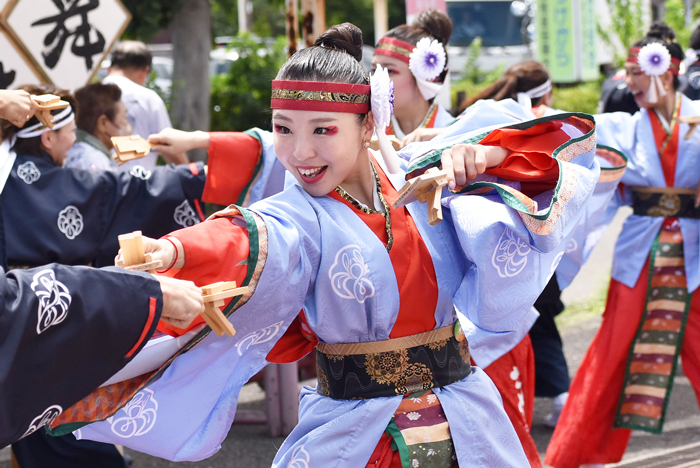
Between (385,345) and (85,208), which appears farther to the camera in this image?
(85,208)

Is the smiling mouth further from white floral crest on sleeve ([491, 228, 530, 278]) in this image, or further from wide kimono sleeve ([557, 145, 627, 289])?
wide kimono sleeve ([557, 145, 627, 289])

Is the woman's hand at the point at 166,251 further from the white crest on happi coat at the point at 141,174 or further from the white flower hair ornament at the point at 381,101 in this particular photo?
the white crest on happi coat at the point at 141,174

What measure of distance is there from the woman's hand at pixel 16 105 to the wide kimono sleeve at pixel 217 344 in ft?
3.75

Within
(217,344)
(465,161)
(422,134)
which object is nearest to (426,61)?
(422,134)

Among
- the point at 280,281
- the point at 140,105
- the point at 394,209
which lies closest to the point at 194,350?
the point at 280,281

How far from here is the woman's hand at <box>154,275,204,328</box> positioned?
1479 mm

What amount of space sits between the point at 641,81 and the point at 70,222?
8.54 ft

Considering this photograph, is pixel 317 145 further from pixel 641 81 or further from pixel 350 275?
pixel 641 81

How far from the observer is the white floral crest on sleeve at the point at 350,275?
6.02 feet

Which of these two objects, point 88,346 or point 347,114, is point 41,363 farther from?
point 347,114

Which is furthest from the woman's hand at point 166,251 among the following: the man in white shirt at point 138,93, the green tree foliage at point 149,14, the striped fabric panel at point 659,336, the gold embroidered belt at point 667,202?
the green tree foliage at point 149,14

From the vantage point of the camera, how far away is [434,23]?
370 cm

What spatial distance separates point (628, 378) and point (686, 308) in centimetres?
41

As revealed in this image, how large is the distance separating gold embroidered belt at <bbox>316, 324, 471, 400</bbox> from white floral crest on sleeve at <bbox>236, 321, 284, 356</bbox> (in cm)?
16
